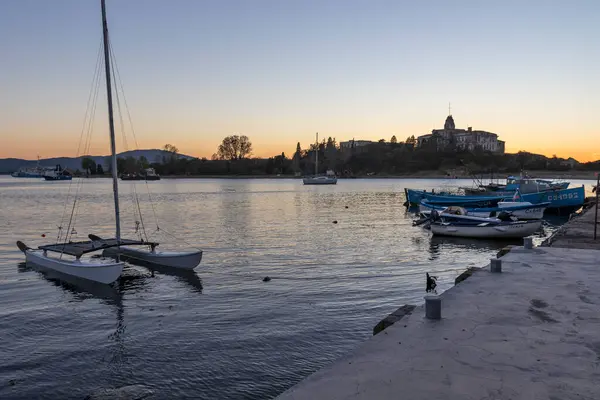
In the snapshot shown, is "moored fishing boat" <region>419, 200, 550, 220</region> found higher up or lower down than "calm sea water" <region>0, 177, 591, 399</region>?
higher up

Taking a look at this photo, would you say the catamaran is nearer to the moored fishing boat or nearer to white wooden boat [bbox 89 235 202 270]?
white wooden boat [bbox 89 235 202 270]

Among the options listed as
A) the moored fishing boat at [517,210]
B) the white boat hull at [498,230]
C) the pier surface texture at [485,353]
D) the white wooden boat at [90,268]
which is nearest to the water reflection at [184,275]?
the white wooden boat at [90,268]

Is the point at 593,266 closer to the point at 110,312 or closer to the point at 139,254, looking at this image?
the point at 110,312

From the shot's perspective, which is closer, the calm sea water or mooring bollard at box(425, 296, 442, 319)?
mooring bollard at box(425, 296, 442, 319)

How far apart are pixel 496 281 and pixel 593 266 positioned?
14.3ft

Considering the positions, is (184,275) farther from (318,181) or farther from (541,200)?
(318,181)

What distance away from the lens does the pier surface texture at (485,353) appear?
6230 millimetres

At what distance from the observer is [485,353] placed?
7523mm

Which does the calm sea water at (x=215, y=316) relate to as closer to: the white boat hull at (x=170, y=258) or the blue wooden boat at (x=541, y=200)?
the white boat hull at (x=170, y=258)

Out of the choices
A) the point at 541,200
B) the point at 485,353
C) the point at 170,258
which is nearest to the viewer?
the point at 485,353

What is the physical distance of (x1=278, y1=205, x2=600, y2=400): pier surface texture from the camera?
20.4 feet

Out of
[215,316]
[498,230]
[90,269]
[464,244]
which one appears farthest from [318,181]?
[215,316]

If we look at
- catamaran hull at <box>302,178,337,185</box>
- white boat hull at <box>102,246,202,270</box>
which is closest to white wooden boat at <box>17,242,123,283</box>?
white boat hull at <box>102,246,202,270</box>

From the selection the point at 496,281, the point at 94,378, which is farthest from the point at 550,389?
the point at 94,378
